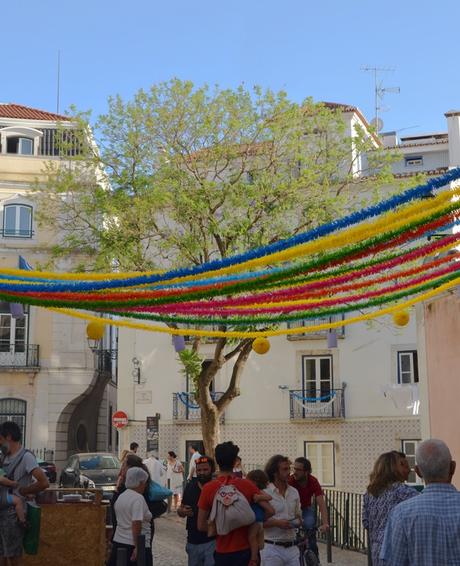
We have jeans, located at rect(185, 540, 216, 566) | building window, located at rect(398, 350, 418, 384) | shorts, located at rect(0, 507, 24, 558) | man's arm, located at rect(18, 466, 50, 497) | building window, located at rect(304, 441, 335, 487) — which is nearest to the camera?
shorts, located at rect(0, 507, 24, 558)

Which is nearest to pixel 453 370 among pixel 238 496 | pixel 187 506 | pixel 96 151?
pixel 187 506

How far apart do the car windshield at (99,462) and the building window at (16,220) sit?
45.9ft

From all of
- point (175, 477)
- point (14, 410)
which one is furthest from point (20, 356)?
point (175, 477)

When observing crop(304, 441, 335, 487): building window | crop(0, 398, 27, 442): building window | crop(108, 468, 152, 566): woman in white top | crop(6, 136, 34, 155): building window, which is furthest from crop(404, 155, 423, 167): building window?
crop(108, 468, 152, 566): woman in white top

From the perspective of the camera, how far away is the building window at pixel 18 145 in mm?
38344

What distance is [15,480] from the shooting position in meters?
8.52

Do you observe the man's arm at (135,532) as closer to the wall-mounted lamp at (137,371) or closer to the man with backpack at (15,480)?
the man with backpack at (15,480)

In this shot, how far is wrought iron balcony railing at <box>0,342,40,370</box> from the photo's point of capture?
1448 inches

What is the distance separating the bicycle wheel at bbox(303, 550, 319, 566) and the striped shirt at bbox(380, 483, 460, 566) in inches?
251

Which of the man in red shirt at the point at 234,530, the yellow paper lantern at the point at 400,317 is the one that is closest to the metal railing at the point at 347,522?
the yellow paper lantern at the point at 400,317

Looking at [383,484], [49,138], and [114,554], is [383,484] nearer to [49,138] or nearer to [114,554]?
[114,554]

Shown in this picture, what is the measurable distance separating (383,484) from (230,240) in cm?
1675

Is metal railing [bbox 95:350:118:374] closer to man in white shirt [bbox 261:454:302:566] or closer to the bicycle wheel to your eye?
the bicycle wheel

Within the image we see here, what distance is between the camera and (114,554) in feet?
32.6
